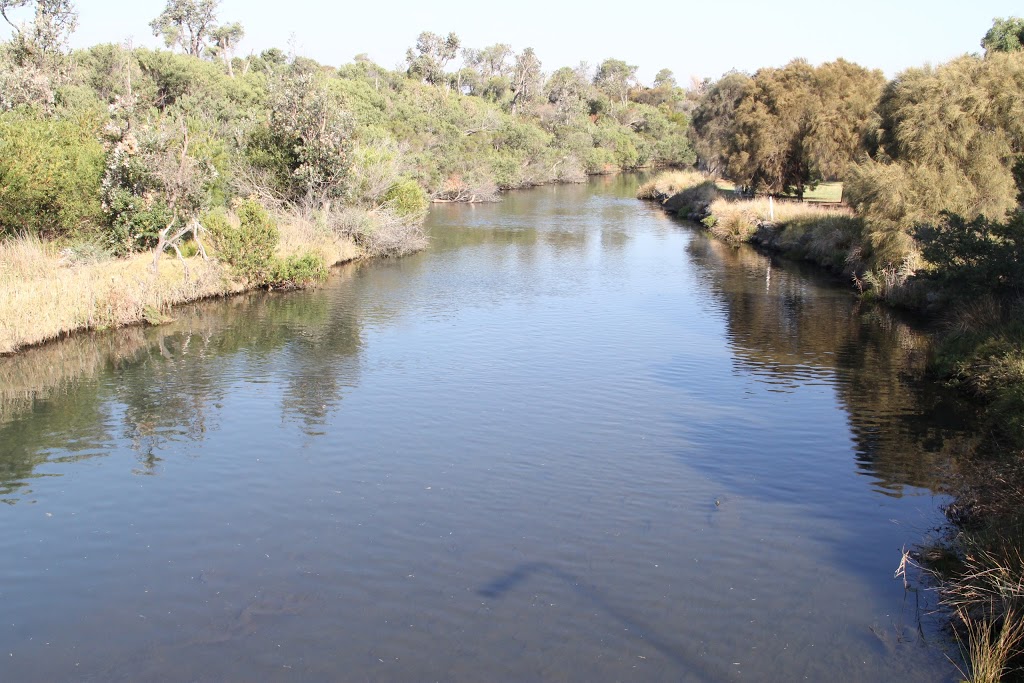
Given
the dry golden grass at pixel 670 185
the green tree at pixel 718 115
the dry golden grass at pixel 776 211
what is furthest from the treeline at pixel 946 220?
the dry golden grass at pixel 670 185

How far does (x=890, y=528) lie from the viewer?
1300cm

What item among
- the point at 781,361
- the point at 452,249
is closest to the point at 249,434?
the point at 781,361

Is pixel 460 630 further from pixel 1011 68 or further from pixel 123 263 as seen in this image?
pixel 1011 68

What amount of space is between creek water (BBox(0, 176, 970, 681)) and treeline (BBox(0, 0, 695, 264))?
6.03 meters

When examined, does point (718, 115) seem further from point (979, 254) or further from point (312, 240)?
point (979, 254)

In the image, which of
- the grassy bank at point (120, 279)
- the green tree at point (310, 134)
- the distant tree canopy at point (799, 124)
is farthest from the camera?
the distant tree canopy at point (799, 124)

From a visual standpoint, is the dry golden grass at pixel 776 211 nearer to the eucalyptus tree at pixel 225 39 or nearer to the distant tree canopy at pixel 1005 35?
the distant tree canopy at pixel 1005 35

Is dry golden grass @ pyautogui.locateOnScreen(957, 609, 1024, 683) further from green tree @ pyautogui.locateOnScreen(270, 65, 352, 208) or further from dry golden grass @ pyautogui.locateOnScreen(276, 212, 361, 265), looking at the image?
green tree @ pyautogui.locateOnScreen(270, 65, 352, 208)

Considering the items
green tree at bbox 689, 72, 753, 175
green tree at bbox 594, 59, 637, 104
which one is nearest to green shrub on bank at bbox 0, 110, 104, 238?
green tree at bbox 689, 72, 753, 175

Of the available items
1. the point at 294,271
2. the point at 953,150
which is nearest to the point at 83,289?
the point at 294,271

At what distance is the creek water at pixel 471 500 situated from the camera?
1006 cm

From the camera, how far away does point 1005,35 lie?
51219mm

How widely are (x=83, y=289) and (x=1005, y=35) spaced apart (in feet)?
167

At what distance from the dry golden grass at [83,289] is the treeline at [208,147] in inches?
47.2
